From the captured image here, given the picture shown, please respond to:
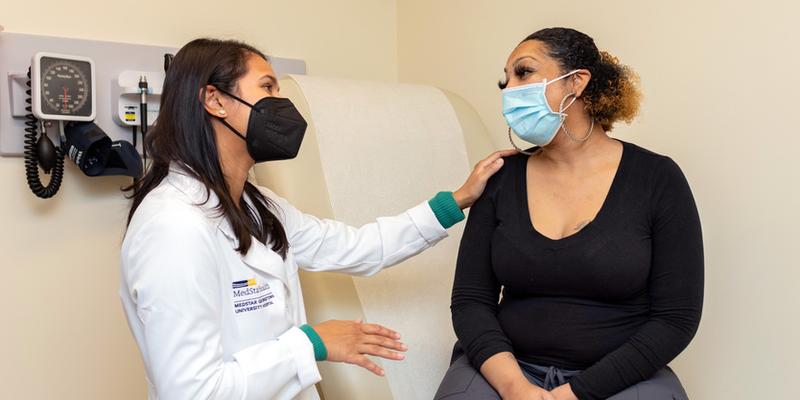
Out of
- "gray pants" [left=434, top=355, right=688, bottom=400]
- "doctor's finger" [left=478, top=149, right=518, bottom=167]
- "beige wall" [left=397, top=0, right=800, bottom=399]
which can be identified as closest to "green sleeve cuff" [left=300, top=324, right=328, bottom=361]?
"gray pants" [left=434, top=355, right=688, bottom=400]

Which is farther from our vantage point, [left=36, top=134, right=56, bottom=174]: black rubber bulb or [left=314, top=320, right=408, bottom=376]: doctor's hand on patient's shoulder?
[left=36, top=134, right=56, bottom=174]: black rubber bulb

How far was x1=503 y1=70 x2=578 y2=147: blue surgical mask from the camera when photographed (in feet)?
4.57

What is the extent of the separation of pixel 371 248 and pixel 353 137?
13.4 inches

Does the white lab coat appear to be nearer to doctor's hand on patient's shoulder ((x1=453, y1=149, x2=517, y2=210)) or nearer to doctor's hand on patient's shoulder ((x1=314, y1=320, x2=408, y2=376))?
doctor's hand on patient's shoulder ((x1=314, y1=320, x2=408, y2=376))

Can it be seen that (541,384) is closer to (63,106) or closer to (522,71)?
(522,71)

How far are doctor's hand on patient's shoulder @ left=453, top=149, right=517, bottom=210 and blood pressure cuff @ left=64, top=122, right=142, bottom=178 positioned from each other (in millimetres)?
819

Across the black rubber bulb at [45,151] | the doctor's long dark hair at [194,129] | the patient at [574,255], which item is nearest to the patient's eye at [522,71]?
the patient at [574,255]

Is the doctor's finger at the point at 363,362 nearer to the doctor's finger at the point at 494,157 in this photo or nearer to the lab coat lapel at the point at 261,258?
the lab coat lapel at the point at 261,258

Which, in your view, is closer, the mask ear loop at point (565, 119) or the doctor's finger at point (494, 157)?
the mask ear loop at point (565, 119)

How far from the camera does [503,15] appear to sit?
207 centimetres

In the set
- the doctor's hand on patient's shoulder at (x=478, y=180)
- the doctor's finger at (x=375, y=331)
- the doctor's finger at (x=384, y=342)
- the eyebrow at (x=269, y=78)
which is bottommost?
the doctor's finger at (x=384, y=342)

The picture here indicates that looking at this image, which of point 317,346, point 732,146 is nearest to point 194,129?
point 317,346

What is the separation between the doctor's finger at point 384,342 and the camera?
51.8 inches

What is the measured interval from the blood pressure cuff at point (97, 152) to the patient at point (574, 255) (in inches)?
33.9
